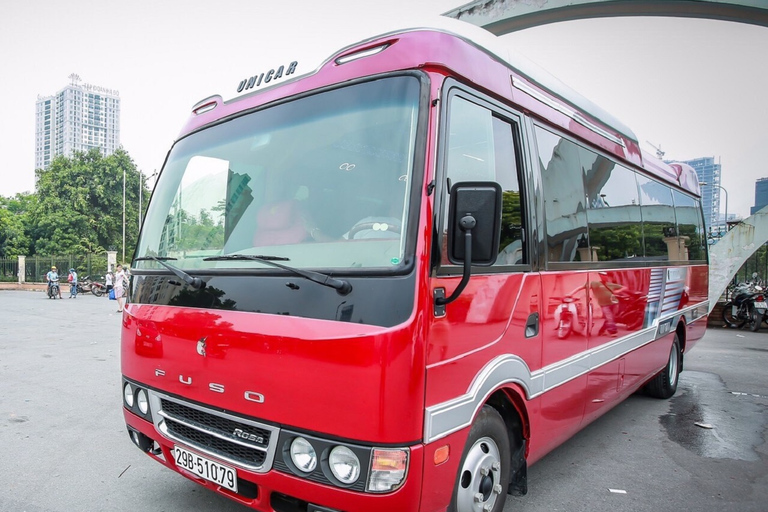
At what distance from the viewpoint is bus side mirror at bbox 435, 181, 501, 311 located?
88.5 inches

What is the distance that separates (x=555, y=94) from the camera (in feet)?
12.6

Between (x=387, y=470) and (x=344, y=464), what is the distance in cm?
20

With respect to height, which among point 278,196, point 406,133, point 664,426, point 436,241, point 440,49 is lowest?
point 664,426

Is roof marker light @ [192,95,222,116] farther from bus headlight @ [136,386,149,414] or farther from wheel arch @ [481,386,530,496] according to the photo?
wheel arch @ [481,386,530,496]

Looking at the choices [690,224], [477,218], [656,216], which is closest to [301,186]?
[477,218]

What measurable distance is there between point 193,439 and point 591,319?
2952 millimetres

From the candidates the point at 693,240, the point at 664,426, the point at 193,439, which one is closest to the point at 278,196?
the point at 193,439

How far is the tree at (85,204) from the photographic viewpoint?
43.5 metres

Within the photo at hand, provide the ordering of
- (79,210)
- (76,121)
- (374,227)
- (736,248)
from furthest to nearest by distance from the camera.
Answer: (76,121) → (79,210) → (736,248) → (374,227)

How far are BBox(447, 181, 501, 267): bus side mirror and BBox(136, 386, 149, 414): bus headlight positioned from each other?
2.17m

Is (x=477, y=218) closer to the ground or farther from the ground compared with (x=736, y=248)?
closer to the ground

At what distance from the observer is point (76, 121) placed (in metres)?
97.4

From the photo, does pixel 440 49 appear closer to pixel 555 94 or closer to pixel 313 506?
pixel 555 94

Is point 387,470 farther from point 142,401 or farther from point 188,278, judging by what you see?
point 142,401
